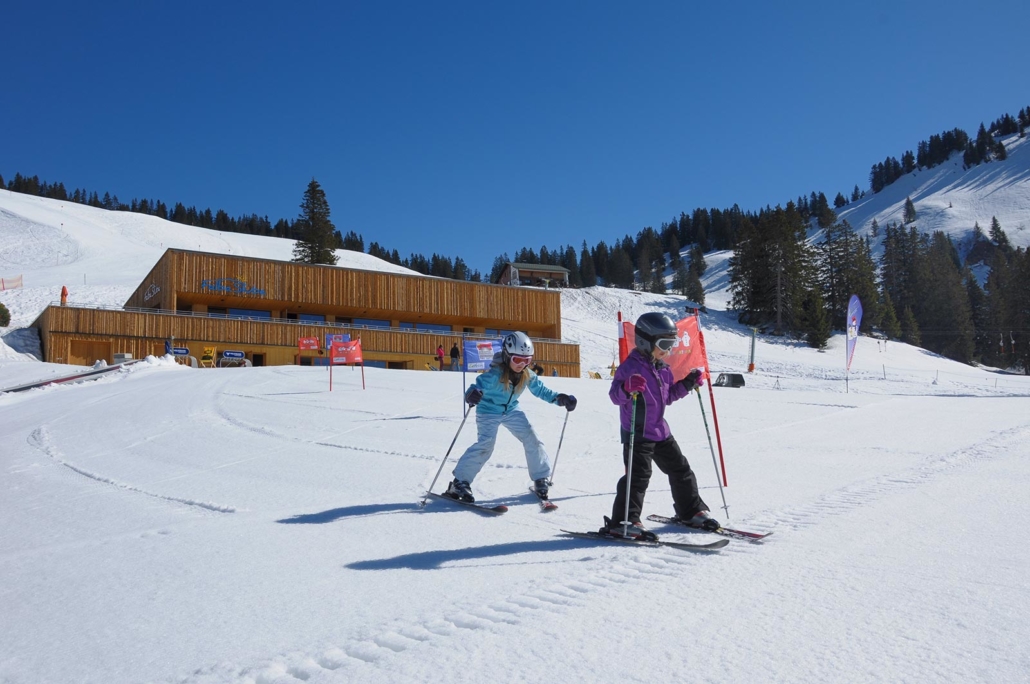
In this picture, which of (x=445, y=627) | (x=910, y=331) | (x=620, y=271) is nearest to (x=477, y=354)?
(x=445, y=627)

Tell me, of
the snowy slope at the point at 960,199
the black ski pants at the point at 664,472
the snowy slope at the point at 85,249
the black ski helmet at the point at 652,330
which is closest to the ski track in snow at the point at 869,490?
the black ski pants at the point at 664,472

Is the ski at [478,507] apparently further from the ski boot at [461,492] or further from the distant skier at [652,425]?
the distant skier at [652,425]

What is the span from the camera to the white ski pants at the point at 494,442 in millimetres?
5746

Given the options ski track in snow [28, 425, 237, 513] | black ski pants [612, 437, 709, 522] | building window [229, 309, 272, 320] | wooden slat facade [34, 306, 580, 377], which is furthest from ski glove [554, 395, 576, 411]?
building window [229, 309, 272, 320]

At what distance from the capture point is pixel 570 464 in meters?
7.83

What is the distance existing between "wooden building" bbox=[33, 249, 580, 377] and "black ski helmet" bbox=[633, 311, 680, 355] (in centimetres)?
2764

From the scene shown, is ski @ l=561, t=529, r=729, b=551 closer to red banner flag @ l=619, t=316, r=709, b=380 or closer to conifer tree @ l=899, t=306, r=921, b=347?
red banner flag @ l=619, t=316, r=709, b=380

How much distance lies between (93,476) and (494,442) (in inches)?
175

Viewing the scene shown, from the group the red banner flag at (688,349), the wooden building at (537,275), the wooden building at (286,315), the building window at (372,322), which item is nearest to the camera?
the red banner flag at (688,349)

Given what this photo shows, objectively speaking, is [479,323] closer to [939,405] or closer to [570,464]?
[939,405]

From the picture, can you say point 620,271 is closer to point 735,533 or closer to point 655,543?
point 735,533

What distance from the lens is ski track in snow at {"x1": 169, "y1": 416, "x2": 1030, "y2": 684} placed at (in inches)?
98.5

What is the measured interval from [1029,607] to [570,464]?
5155mm

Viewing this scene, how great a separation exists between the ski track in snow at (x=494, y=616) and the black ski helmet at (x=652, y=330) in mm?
1440
